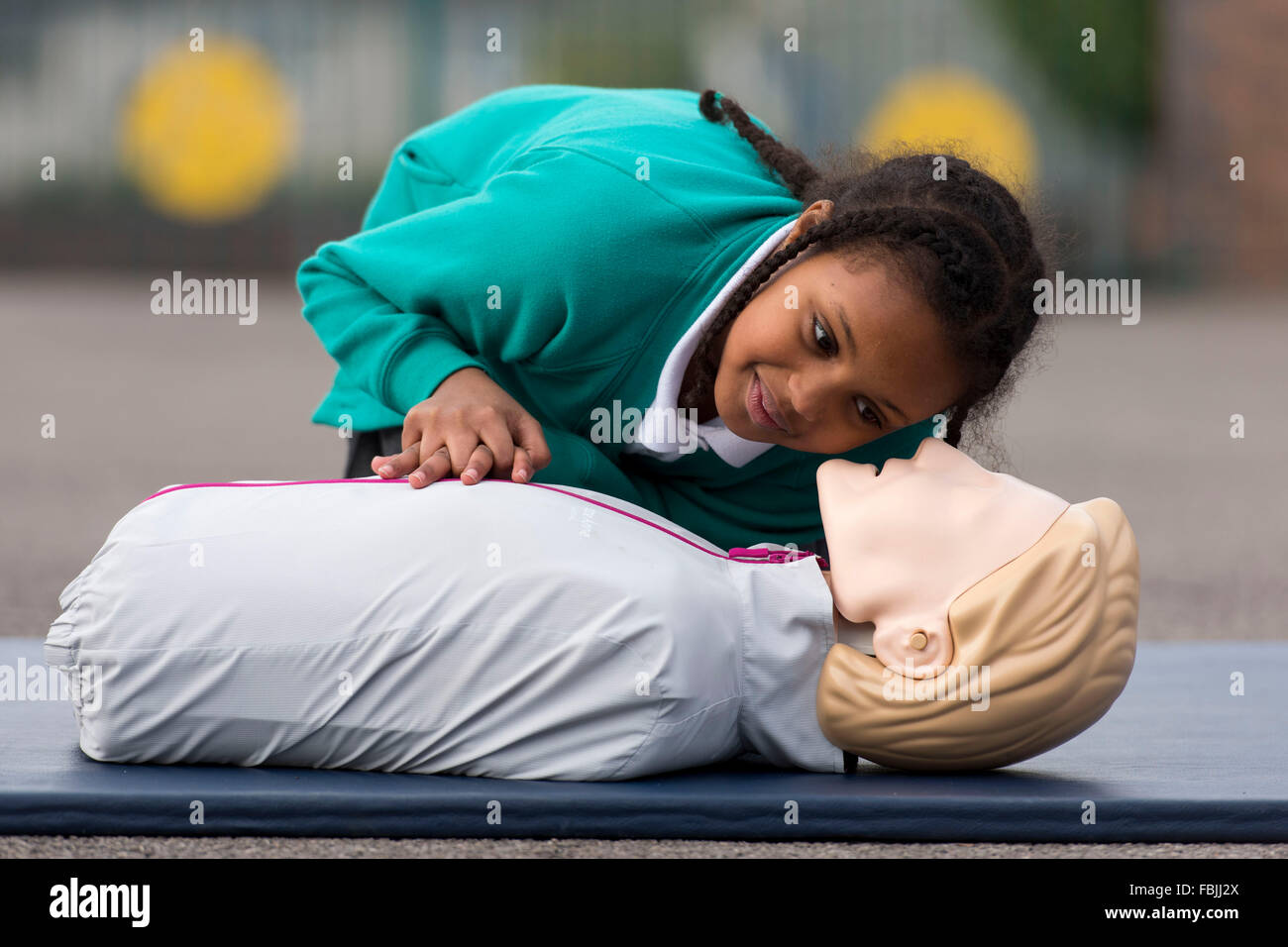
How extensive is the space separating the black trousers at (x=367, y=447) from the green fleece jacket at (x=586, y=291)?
0.20 ft

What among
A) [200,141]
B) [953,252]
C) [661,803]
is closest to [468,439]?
[661,803]

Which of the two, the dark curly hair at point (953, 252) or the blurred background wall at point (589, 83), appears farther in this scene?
the blurred background wall at point (589, 83)

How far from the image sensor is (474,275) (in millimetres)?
1973

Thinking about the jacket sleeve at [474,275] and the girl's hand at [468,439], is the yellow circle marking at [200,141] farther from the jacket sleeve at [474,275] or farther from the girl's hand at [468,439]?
the girl's hand at [468,439]

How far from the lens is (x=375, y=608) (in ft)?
5.05

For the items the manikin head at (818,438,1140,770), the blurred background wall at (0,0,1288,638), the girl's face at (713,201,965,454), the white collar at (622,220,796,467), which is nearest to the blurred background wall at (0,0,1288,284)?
the blurred background wall at (0,0,1288,638)

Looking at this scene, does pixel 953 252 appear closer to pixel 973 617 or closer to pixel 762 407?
pixel 762 407

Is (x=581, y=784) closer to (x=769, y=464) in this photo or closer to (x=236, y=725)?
(x=236, y=725)

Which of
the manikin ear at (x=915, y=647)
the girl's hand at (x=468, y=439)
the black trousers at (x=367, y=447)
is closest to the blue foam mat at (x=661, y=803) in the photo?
the manikin ear at (x=915, y=647)

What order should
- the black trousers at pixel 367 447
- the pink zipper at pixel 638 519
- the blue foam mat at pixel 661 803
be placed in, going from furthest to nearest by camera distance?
the black trousers at pixel 367 447 < the pink zipper at pixel 638 519 < the blue foam mat at pixel 661 803

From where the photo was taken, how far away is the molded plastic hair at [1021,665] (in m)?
1.55

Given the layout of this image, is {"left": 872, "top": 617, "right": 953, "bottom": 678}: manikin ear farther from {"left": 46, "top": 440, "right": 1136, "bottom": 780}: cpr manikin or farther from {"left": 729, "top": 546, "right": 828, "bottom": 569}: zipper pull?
{"left": 729, "top": 546, "right": 828, "bottom": 569}: zipper pull

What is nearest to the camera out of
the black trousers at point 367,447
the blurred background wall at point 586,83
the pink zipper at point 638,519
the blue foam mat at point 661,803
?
the blue foam mat at point 661,803

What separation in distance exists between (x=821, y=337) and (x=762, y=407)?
0.14 m
